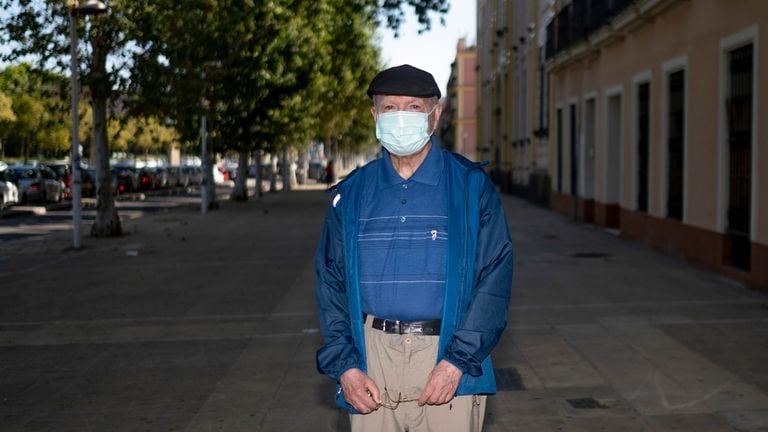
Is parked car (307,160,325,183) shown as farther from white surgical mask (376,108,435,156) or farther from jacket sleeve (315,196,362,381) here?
white surgical mask (376,108,435,156)

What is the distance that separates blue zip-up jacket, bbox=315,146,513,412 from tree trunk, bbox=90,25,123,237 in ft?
61.7

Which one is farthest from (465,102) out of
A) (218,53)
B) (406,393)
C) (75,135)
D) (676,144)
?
(406,393)

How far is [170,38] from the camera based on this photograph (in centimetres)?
2222

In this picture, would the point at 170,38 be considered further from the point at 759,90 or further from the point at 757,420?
the point at 757,420

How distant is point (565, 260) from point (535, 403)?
10.2 metres

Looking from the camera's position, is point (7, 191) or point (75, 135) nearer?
point (75, 135)

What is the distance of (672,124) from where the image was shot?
1861 centimetres

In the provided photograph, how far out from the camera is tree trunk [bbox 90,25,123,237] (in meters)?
21.9

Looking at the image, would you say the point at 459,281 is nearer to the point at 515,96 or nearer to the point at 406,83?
the point at 406,83

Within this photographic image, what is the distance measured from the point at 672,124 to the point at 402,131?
51.6ft

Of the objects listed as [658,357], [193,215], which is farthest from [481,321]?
[193,215]

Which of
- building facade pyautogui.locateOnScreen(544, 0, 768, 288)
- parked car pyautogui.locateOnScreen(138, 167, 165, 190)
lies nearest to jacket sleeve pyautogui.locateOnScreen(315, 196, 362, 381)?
building facade pyautogui.locateOnScreen(544, 0, 768, 288)

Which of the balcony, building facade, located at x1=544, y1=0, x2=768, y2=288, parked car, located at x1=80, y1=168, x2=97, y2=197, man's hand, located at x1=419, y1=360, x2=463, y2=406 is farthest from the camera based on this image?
parked car, located at x1=80, y1=168, x2=97, y2=197

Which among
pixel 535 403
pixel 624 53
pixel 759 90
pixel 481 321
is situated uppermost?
pixel 624 53
